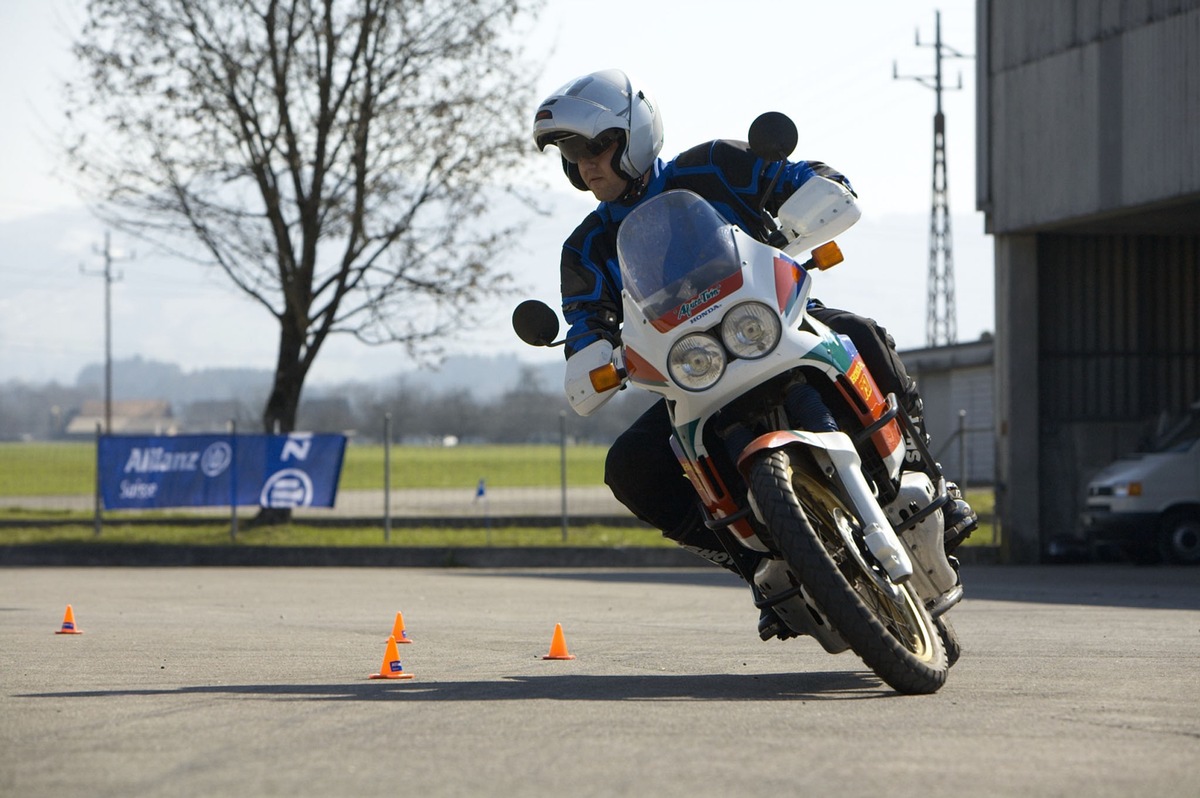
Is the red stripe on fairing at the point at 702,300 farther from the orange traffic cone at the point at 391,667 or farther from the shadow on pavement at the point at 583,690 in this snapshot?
the orange traffic cone at the point at 391,667

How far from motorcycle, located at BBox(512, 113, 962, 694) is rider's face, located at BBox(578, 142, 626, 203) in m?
0.50

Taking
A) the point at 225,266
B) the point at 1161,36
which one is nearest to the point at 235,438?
the point at 225,266

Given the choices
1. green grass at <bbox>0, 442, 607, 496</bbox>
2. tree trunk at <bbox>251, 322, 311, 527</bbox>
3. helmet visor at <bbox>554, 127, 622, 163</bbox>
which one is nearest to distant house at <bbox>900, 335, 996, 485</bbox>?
green grass at <bbox>0, 442, 607, 496</bbox>

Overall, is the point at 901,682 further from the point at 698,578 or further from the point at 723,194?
the point at 698,578

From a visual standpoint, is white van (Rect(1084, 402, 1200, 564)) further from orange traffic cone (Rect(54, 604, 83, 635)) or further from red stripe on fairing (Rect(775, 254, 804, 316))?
red stripe on fairing (Rect(775, 254, 804, 316))

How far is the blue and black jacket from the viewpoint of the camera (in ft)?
22.3

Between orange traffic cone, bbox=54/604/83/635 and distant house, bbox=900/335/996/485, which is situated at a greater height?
distant house, bbox=900/335/996/485

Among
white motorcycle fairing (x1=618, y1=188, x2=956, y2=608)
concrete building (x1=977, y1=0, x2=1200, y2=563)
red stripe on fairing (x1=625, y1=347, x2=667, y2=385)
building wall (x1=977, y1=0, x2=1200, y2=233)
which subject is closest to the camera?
white motorcycle fairing (x1=618, y1=188, x2=956, y2=608)

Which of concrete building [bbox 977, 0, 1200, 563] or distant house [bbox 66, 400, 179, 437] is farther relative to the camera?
distant house [bbox 66, 400, 179, 437]

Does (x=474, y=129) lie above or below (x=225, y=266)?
above

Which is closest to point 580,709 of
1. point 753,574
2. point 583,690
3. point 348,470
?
point 583,690

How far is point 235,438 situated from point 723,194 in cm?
1491

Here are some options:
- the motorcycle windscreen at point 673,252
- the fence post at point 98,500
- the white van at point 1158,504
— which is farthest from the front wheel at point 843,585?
the fence post at point 98,500

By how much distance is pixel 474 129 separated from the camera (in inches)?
971
